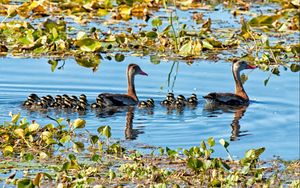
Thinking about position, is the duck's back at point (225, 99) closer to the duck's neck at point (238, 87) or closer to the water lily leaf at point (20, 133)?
the duck's neck at point (238, 87)

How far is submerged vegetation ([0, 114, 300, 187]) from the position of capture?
29.7 ft

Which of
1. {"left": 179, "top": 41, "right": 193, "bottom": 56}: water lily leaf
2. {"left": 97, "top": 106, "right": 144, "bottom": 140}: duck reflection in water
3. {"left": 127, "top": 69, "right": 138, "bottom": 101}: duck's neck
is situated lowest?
{"left": 97, "top": 106, "right": 144, "bottom": 140}: duck reflection in water

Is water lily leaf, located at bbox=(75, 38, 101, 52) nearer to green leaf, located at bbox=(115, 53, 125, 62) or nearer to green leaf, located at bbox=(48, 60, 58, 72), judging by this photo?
green leaf, located at bbox=(115, 53, 125, 62)

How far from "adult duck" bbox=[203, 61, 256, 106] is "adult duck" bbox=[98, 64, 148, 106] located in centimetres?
90

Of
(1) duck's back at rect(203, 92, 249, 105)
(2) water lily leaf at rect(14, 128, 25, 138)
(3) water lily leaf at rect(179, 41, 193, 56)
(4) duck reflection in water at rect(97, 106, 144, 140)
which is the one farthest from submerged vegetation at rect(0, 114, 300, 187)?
(3) water lily leaf at rect(179, 41, 193, 56)

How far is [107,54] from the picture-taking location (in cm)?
1583

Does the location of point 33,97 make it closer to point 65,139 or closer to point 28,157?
point 65,139

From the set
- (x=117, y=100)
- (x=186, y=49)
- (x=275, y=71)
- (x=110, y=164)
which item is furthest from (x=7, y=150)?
(x=186, y=49)

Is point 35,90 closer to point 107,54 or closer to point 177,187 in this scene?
point 107,54

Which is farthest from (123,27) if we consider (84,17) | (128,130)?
(128,130)

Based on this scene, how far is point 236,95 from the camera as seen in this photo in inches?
552

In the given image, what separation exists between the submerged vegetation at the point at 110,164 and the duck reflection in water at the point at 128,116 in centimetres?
64

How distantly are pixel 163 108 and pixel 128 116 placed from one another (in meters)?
0.50

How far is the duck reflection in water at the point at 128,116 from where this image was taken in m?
11.5
